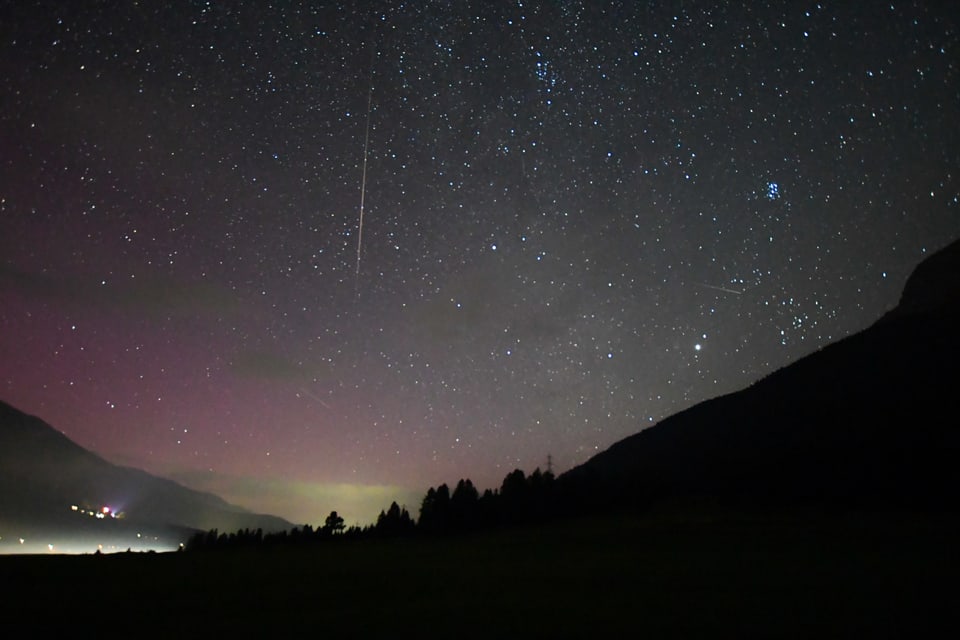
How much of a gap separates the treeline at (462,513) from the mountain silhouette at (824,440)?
12.0ft

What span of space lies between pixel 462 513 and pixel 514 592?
1870 inches

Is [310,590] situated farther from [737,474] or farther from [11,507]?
[11,507]

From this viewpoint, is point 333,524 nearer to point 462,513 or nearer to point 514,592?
point 462,513

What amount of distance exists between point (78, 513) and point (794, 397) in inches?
7833

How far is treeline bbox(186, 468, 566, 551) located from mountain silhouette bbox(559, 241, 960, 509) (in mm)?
3645

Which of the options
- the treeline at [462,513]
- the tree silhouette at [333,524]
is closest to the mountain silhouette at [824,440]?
the treeline at [462,513]

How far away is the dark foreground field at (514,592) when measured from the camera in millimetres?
11383

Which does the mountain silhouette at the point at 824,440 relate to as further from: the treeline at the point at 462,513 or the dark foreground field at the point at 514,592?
the dark foreground field at the point at 514,592

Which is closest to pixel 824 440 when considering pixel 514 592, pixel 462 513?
pixel 462 513

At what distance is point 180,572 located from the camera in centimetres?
2142

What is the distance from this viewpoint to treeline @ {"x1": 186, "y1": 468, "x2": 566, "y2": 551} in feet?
195

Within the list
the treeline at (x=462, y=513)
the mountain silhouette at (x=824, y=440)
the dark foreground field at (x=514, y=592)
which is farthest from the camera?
the treeline at (x=462, y=513)

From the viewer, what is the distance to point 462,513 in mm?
61000

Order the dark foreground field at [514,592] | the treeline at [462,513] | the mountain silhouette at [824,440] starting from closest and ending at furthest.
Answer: the dark foreground field at [514,592] → the mountain silhouette at [824,440] → the treeline at [462,513]
